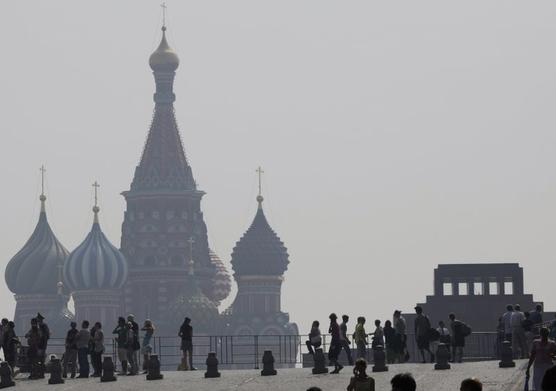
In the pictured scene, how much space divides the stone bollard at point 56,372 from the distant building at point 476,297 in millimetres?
63573

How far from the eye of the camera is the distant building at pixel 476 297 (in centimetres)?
11706

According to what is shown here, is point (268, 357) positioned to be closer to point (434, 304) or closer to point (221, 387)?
point (221, 387)

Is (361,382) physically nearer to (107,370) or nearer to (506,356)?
(506,356)

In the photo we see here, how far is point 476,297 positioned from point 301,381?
238 feet

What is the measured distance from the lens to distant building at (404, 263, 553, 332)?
11706cm

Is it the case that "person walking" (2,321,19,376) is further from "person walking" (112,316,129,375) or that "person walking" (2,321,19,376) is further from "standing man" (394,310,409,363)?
"standing man" (394,310,409,363)

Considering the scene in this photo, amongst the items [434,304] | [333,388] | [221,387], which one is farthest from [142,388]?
[434,304]

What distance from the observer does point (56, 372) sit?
158 ft

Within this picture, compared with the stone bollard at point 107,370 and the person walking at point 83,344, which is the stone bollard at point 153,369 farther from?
the person walking at point 83,344

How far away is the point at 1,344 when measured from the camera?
158 ft

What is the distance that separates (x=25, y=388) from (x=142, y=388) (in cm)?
290

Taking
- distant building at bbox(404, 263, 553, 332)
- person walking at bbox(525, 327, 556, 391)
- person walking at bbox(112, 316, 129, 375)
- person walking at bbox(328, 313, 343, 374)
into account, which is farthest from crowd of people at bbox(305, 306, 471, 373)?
distant building at bbox(404, 263, 553, 332)

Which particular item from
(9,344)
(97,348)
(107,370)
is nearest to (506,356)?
(107,370)

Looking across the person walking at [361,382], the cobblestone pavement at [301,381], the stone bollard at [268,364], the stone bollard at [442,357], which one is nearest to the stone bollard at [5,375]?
the cobblestone pavement at [301,381]
